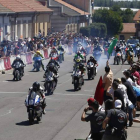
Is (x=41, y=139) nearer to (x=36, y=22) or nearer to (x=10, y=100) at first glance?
(x=10, y=100)

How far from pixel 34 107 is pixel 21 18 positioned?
131 feet

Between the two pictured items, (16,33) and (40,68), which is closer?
(40,68)

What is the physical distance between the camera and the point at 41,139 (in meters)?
14.0

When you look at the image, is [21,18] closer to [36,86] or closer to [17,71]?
[17,71]

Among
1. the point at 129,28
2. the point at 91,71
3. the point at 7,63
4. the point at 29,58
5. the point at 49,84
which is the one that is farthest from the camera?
the point at 129,28

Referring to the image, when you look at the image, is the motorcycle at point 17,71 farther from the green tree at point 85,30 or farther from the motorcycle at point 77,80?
the green tree at point 85,30

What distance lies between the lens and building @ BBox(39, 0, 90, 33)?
3194 inches

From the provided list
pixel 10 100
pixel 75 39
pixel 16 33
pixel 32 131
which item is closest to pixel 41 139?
pixel 32 131

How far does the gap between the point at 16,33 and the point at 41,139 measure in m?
40.3

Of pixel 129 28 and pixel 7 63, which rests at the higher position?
pixel 129 28

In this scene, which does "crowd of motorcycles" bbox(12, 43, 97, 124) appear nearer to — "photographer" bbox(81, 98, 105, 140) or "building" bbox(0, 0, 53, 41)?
"photographer" bbox(81, 98, 105, 140)

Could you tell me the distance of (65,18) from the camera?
81.6 metres

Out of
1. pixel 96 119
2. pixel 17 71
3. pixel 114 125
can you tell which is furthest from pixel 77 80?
pixel 114 125

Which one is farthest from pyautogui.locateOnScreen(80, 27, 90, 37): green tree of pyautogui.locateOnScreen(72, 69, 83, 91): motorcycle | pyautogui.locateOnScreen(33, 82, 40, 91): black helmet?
pyautogui.locateOnScreen(33, 82, 40, 91): black helmet
